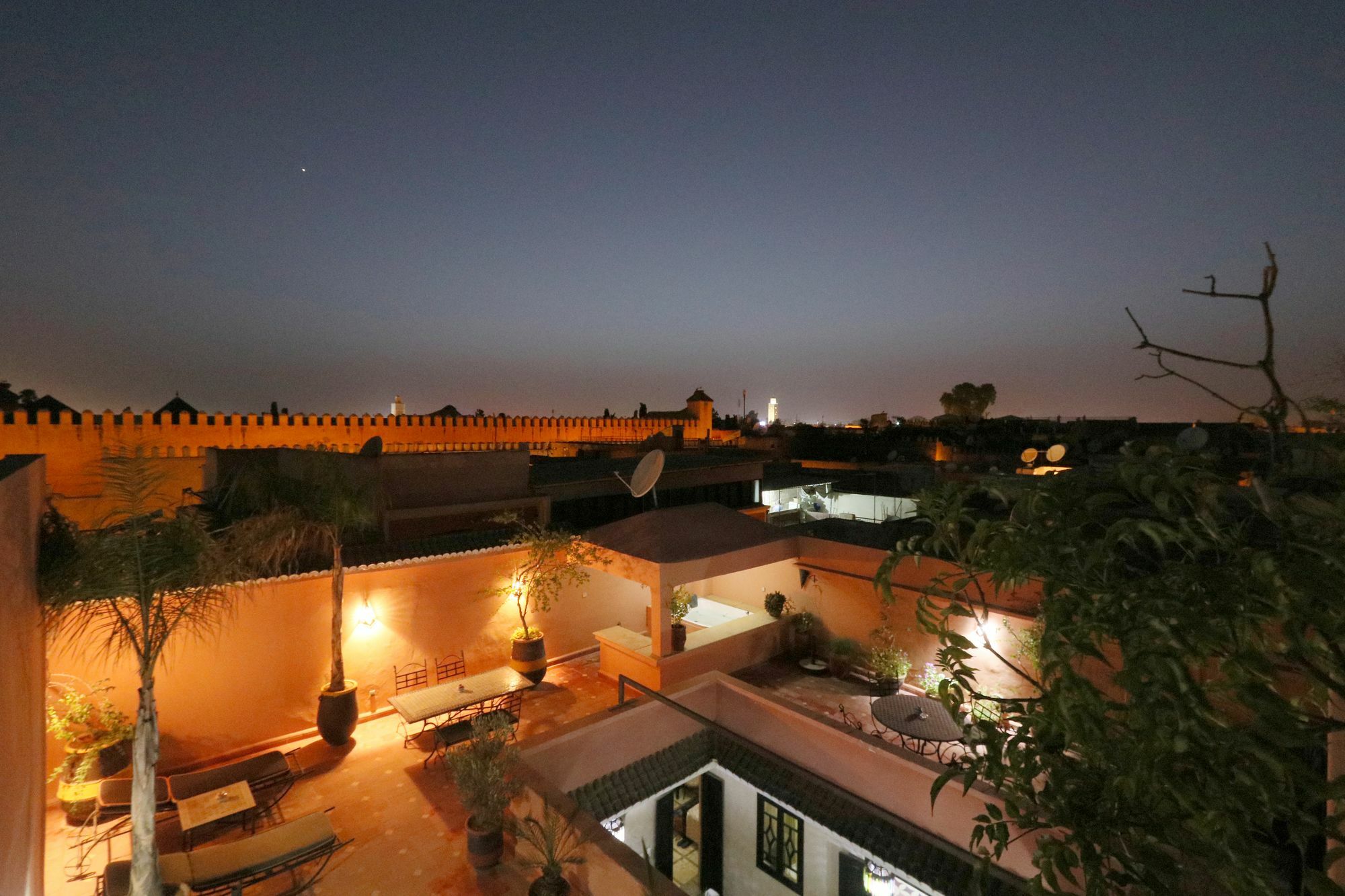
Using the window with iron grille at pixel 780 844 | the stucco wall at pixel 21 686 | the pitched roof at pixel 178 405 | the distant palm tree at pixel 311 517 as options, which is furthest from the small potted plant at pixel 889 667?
the pitched roof at pixel 178 405

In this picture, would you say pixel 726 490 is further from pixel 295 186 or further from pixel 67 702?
pixel 295 186

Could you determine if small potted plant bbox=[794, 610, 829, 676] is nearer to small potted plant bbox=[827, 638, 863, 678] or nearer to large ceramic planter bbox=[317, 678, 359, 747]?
small potted plant bbox=[827, 638, 863, 678]

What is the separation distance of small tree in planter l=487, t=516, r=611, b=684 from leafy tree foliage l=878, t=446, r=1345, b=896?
322 inches

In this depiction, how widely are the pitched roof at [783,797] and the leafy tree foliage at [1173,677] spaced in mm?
4554

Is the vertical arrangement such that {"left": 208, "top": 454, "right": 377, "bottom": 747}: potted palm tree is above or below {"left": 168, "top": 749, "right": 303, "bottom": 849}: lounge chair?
above

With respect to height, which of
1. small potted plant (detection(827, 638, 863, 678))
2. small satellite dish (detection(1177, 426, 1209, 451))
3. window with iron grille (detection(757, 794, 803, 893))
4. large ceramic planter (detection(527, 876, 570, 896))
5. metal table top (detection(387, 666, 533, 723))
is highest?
small satellite dish (detection(1177, 426, 1209, 451))

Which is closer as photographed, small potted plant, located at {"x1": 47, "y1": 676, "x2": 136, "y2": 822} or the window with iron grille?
small potted plant, located at {"x1": 47, "y1": 676, "x2": 136, "y2": 822}

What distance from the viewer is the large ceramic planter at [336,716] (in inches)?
293

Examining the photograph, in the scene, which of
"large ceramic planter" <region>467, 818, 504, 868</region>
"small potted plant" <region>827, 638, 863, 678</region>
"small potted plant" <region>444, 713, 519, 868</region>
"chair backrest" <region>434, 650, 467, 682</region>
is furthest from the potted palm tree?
"small potted plant" <region>827, 638, 863, 678</region>

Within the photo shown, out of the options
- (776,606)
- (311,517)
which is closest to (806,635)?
(776,606)

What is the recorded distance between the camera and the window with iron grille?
8.65m

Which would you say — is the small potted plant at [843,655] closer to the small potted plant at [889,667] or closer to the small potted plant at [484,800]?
the small potted plant at [889,667]

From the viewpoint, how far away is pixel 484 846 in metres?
5.46

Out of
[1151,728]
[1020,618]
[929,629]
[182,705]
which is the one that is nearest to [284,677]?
[182,705]
